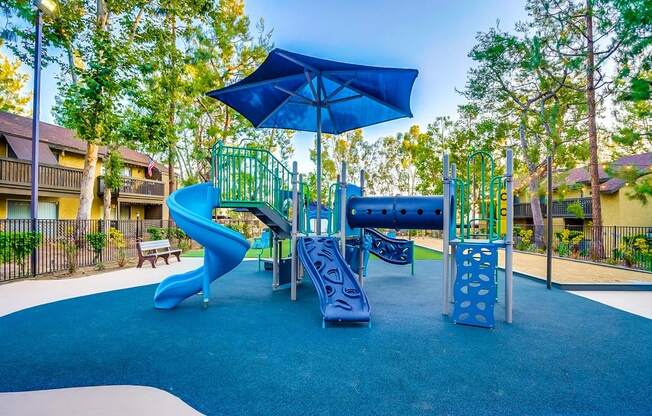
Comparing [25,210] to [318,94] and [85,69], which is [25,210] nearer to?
[85,69]

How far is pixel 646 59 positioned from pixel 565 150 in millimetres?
6712

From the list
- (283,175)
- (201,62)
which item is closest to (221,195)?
(283,175)

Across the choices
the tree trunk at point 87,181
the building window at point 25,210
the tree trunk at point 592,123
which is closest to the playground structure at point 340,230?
the tree trunk at point 592,123

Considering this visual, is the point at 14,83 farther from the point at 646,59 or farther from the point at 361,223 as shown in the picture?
the point at 646,59

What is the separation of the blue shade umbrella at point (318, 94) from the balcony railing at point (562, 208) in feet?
52.8

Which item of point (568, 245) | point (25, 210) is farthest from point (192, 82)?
point (568, 245)

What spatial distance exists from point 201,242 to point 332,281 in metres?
2.29

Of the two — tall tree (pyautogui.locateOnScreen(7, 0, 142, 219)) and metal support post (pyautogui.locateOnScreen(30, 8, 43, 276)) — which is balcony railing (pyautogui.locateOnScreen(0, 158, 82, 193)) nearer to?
tall tree (pyautogui.locateOnScreen(7, 0, 142, 219))

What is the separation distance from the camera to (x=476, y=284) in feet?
15.8

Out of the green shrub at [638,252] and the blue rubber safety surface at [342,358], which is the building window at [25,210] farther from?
the green shrub at [638,252]

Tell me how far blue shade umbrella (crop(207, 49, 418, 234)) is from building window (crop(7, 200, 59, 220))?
15.5 m

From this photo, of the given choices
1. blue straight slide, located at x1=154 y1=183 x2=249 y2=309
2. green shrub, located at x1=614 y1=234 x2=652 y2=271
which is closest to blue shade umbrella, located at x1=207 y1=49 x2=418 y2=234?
blue straight slide, located at x1=154 y1=183 x2=249 y2=309

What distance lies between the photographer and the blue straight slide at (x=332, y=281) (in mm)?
4648

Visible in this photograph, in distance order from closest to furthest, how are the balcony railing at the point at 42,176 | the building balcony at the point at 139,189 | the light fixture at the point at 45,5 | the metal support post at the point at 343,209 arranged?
the metal support post at the point at 343,209
the light fixture at the point at 45,5
the balcony railing at the point at 42,176
the building balcony at the point at 139,189
